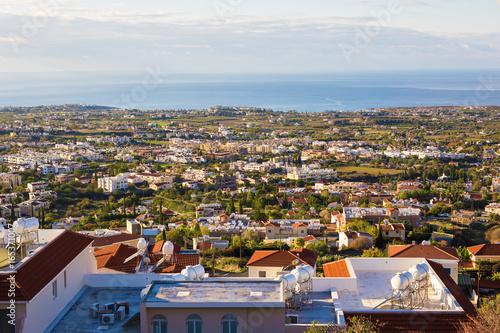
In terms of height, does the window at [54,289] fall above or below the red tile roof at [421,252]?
above

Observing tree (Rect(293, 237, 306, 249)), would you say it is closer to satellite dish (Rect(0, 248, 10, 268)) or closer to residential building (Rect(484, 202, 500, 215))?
satellite dish (Rect(0, 248, 10, 268))

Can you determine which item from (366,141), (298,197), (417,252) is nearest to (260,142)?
(366,141)

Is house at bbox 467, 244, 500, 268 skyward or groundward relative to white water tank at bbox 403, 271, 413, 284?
groundward

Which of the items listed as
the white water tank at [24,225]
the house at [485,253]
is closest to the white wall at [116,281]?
the white water tank at [24,225]

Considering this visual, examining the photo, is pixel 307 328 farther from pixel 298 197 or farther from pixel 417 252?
pixel 298 197

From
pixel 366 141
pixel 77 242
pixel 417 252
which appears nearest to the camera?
pixel 77 242

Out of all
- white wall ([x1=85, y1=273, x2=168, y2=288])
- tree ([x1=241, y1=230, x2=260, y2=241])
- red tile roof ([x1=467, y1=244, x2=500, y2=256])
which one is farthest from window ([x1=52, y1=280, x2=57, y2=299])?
tree ([x1=241, y1=230, x2=260, y2=241])

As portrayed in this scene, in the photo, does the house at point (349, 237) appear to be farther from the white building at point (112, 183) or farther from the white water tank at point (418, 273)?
the white building at point (112, 183)
